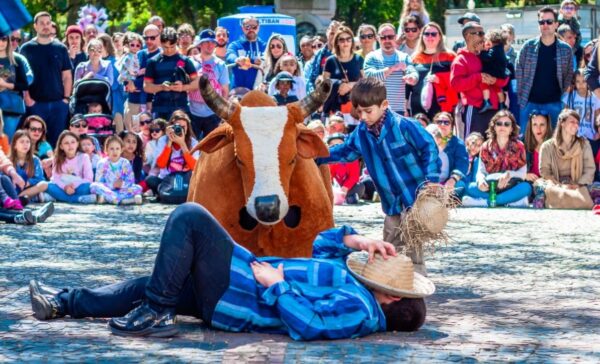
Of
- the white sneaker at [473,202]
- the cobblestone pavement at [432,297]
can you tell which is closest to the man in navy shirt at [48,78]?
the cobblestone pavement at [432,297]

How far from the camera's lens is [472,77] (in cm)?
1628

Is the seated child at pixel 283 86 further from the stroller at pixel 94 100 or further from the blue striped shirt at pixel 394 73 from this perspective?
the stroller at pixel 94 100

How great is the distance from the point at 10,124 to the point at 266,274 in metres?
10.9

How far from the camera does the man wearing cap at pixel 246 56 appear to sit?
60.2 feet

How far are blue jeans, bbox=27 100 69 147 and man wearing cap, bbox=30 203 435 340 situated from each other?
10.9m

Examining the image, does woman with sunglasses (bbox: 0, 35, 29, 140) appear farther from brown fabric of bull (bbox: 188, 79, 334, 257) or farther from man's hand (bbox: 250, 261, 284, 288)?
man's hand (bbox: 250, 261, 284, 288)

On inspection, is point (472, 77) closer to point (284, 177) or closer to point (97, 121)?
point (97, 121)

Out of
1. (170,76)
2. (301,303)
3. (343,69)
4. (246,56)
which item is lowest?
(301,303)

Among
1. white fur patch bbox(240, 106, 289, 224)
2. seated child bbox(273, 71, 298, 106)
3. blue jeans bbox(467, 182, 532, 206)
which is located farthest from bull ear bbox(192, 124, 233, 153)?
seated child bbox(273, 71, 298, 106)

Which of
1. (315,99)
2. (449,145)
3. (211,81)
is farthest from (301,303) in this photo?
(211,81)

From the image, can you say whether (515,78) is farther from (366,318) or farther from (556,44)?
(366,318)

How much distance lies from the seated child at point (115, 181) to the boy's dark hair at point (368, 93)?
7549 millimetres

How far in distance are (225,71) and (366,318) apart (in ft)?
37.2

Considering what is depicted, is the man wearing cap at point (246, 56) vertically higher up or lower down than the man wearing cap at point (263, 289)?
higher up
